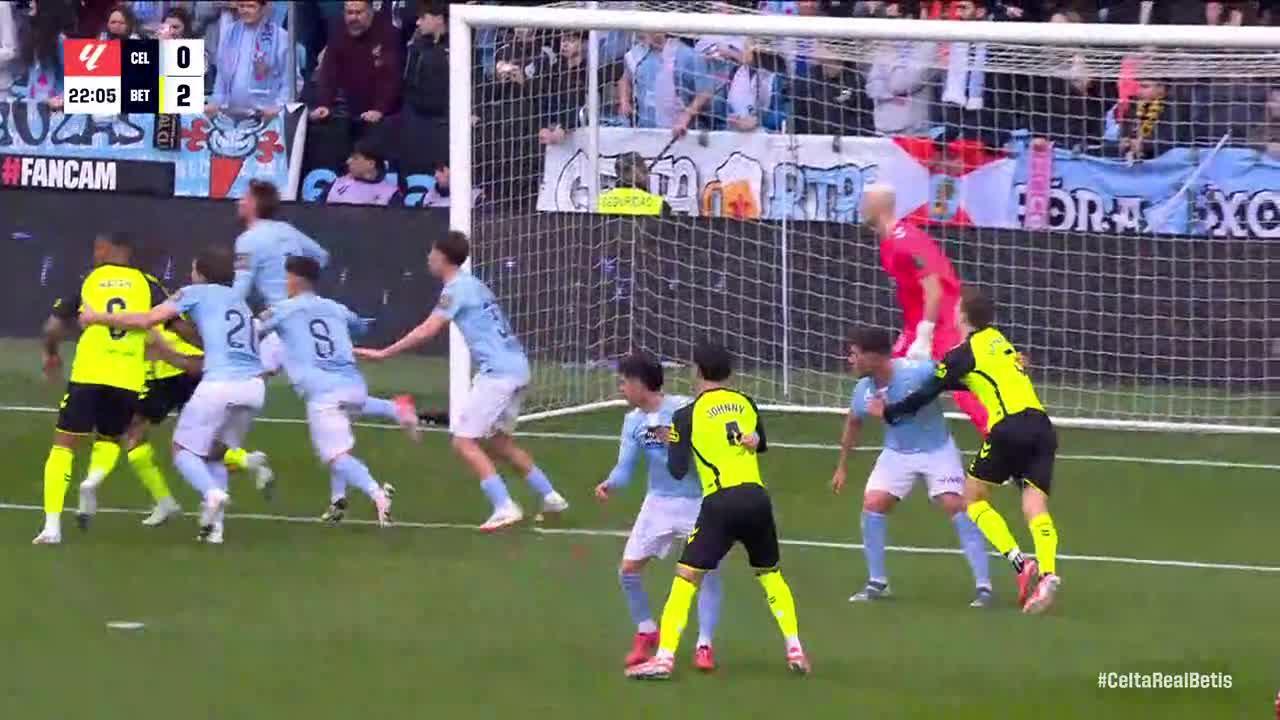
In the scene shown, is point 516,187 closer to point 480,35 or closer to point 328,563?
point 480,35

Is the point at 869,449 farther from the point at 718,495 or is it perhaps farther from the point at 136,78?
the point at 136,78

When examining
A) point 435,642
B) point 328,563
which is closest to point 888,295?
point 328,563

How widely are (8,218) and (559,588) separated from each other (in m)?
11.4

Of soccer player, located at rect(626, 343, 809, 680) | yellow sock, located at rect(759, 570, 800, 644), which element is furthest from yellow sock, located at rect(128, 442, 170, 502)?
yellow sock, located at rect(759, 570, 800, 644)

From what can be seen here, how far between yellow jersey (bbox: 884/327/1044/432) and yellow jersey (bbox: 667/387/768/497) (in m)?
2.00

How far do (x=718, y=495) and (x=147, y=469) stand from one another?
5.22m

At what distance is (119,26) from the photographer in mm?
22375

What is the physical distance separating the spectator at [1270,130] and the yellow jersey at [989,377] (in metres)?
6.62

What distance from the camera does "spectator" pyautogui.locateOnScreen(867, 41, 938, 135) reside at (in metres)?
18.6

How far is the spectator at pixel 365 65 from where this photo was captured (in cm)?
2161

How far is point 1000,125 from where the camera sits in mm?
18469

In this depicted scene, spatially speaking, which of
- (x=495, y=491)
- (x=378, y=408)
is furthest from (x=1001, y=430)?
(x=378, y=408)

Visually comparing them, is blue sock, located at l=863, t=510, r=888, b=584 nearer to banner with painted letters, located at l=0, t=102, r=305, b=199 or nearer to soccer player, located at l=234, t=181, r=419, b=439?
soccer player, located at l=234, t=181, r=419, b=439

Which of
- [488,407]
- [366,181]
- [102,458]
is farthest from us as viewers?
[366,181]
